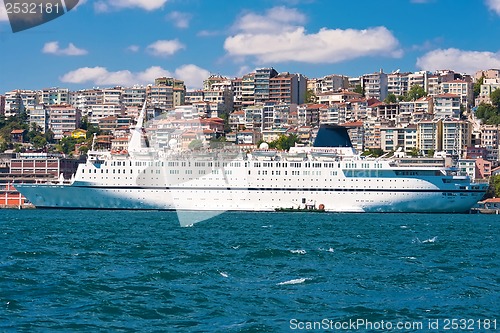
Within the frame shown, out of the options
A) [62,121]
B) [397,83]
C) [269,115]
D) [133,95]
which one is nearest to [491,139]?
[397,83]

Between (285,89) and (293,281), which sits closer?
(293,281)

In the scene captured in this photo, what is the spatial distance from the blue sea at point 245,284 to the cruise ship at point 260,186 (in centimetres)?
2689

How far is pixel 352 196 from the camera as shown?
60281mm

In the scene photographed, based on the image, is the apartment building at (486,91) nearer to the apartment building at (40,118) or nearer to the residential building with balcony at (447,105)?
the residential building with balcony at (447,105)

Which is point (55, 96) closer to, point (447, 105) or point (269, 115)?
point (269, 115)

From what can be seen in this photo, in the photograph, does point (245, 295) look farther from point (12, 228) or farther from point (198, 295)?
point (12, 228)

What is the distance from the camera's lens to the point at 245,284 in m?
19.5

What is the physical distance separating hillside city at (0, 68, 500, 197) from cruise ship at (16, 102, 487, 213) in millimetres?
16287

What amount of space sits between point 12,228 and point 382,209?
27.7m

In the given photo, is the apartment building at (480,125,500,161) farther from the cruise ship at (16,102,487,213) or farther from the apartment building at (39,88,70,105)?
the apartment building at (39,88,70,105)

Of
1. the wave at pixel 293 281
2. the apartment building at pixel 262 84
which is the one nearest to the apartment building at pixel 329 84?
the apartment building at pixel 262 84

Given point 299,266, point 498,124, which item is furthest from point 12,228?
point 498,124

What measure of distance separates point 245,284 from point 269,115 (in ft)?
294

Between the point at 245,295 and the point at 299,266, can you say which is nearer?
the point at 245,295
